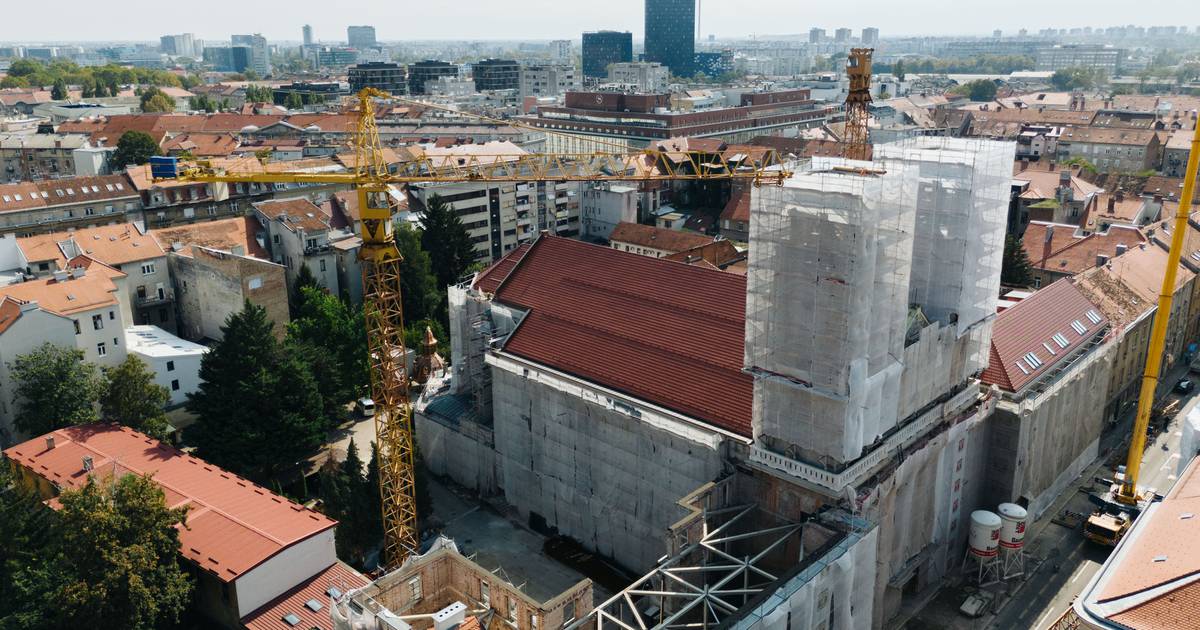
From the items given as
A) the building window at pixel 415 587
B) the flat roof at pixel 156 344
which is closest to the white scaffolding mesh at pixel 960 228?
the building window at pixel 415 587

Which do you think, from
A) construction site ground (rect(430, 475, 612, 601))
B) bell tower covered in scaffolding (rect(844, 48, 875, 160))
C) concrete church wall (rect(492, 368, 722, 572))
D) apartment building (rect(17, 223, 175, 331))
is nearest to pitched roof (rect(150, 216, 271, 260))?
apartment building (rect(17, 223, 175, 331))

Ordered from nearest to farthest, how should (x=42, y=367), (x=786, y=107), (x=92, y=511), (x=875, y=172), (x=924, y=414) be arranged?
(x=92, y=511) < (x=875, y=172) < (x=924, y=414) < (x=42, y=367) < (x=786, y=107)

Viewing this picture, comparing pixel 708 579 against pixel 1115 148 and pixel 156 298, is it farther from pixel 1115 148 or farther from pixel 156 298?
pixel 1115 148

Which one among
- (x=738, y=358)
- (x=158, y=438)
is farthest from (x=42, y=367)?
(x=738, y=358)

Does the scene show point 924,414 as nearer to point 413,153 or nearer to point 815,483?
point 815,483

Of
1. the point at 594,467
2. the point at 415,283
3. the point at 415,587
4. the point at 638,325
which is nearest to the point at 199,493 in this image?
the point at 415,587

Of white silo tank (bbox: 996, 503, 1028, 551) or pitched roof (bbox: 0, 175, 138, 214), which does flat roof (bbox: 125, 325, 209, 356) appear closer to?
pitched roof (bbox: 0, 175, 138, 214)

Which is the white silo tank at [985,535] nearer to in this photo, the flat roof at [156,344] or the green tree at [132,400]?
the green tree at [132,400]
